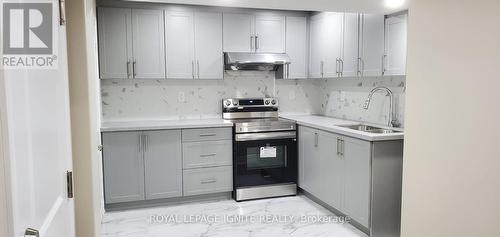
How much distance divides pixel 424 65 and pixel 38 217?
1.53 meters

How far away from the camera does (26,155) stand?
942mm

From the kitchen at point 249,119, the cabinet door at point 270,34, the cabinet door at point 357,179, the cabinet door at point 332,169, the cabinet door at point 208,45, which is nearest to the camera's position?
the kitchen at point 249,119

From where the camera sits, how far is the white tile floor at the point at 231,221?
325 cm

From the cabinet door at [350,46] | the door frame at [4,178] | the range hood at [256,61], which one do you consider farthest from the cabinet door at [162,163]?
the door frame at [4,178]

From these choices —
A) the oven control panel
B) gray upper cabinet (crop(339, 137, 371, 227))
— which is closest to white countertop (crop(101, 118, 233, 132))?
the oven control panel

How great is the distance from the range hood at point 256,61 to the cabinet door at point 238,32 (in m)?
0.11

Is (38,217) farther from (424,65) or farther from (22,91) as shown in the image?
(424,65)

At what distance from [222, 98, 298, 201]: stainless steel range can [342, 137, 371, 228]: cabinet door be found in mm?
997

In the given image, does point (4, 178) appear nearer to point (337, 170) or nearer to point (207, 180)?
point (337, 170)

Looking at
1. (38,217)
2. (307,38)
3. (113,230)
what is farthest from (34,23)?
(307,38)

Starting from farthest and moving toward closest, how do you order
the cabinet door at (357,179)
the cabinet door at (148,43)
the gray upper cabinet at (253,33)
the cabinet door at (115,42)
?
the gray upper cabinet at (253,33) → the cabinet door at (148,43) → the cabinet door at (115,42) → the cabinet door at (357,179)

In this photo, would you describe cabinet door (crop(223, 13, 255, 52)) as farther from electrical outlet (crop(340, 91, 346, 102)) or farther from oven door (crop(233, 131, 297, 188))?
electrical outlet (crop(340, 91, 346, 102))

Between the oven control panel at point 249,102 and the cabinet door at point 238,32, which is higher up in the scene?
the cabinet door at point 238,32

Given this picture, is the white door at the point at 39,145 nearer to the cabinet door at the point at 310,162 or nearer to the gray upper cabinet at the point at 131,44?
the gray upper cabinet at the point at 131,44
